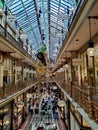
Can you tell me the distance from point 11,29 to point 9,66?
520cm

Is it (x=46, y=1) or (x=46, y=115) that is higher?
(x=46, y=1)

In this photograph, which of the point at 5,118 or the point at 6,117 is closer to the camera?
the point at 5,118

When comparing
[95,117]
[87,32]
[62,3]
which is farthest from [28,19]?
[95,117]

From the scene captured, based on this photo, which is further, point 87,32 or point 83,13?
point 87,32

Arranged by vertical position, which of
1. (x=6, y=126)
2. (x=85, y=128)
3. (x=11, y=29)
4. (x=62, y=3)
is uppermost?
(x=62, y=3)

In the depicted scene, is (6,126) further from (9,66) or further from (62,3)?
(62,3)

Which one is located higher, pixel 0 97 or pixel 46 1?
pixel 46 1

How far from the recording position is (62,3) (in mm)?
16938

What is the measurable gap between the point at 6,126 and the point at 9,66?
5.56 metres

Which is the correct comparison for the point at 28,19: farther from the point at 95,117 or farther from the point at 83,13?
the point at 95,117

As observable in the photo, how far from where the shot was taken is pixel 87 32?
9.05 m

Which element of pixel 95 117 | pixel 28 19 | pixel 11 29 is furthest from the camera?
pixel 28 19

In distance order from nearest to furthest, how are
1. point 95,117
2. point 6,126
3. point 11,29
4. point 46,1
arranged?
point 95,117 < point 6,126 < point 46,1 < point 11,29

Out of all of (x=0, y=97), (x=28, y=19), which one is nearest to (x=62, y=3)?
(x=28, y=19)
